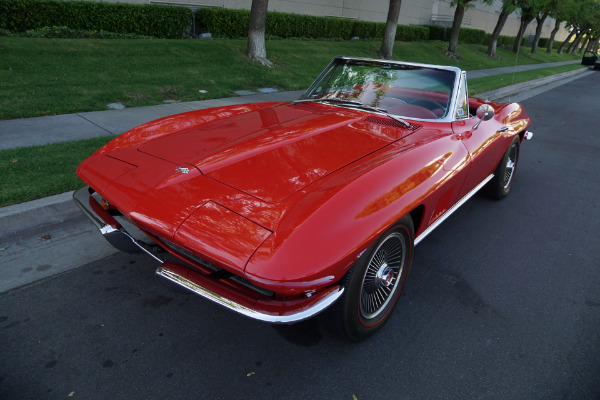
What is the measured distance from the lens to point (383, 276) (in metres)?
2.39

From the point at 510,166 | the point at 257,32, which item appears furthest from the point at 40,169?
the point at 257,32

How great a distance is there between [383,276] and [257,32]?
9585 millimetres

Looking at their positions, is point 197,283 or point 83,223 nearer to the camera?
point 197,283

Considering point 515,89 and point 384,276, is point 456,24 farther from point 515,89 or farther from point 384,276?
point 384,276

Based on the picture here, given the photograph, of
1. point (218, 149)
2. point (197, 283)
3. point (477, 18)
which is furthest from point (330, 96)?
point (477, 18)

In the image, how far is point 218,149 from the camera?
2.61 metres

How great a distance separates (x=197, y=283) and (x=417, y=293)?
1601 millimetres

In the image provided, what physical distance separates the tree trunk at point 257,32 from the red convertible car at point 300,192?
7.73 m

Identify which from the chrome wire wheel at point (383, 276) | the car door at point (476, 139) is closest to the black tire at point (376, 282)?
the chrome wire wheel at point (383, 276)

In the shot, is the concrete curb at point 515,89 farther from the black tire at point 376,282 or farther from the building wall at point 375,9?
the black tire at point 376,282

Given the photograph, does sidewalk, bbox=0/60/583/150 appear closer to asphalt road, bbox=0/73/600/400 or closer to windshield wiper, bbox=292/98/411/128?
asphalt road, bbox=0/73/600/400

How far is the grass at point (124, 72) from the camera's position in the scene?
21.8 ft

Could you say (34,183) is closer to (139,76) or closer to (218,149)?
(218,149)

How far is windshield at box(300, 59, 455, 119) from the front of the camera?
341cm
